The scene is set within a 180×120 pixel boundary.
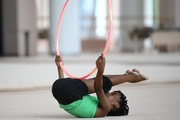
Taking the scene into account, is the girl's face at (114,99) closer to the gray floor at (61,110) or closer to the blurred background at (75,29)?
the gray floor at (61,110)

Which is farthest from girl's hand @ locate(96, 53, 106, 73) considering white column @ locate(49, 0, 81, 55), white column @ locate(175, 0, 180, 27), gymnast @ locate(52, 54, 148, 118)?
white column @ locate(175, 0, 180, 27)

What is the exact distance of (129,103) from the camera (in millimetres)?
6410

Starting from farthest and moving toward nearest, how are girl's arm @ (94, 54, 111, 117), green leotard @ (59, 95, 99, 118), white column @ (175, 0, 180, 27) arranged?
1. white column @ (175, 0, 180, 27)
2. green leotard @ (59, 95, 99, 118)
3. girl's arm @ (94, 54, 111, 117)

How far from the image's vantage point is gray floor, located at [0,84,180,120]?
5.22m

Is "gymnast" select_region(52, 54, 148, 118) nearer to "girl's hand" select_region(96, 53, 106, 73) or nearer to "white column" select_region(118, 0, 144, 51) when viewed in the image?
"girl's hand" select_region(96, 53, 106, 73)

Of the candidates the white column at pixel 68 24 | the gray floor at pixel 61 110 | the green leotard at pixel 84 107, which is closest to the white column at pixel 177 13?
the white column at pixel 68 24

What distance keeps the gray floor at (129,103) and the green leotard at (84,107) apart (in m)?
0.13

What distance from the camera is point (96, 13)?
4306cm

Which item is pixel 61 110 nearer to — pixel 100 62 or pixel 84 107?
pixel 84 107

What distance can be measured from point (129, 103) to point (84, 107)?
1.52 metres

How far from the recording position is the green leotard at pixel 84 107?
498 cm

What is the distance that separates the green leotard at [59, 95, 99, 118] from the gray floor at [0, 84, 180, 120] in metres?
0.13

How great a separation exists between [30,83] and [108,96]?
380 cm

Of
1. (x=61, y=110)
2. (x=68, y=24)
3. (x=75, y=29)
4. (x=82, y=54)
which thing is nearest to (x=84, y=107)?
(x=61, y=110)
